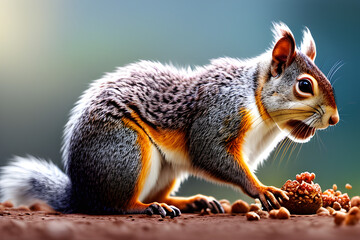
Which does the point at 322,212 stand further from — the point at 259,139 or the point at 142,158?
the point at 142,158

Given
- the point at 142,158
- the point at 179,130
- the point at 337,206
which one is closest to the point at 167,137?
the point at 179,130

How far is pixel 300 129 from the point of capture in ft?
7.32

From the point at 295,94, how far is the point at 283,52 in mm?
242

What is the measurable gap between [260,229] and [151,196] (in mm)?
1123

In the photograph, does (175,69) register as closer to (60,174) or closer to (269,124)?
(269,124)

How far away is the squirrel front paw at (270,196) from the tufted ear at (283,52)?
595 millimetres

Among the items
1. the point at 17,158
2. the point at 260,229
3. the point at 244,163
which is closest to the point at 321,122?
the point at 244,163

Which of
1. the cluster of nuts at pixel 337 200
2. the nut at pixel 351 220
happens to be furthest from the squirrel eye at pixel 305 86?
the nut at pixel 351 220

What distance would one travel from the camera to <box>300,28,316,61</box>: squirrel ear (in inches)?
93.3

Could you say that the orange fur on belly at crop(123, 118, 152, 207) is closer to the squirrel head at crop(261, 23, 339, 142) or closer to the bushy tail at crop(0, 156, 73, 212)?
the bushy tail at crop(0, 156, 73, 212)

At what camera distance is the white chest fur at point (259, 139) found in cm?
216

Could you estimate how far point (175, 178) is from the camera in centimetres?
244

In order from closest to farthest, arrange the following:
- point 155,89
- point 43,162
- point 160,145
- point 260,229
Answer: point 260,229, point 160,145, point 155,89, point 43,162

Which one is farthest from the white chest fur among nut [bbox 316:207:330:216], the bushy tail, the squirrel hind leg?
the bushy tail
